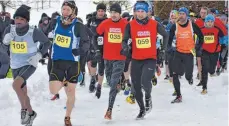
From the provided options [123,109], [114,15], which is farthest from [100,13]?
[123,109]

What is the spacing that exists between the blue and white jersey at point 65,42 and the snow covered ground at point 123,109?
41.8 inches

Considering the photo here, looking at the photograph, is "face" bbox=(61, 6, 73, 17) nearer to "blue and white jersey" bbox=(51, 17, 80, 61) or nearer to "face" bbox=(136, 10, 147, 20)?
"blue and white jersey" bbox=(51, 17, 80, 61)

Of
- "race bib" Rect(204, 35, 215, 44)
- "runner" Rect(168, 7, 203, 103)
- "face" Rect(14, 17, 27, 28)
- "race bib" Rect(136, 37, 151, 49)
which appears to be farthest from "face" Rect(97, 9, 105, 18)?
"face" Rect(14, 17, 27, 28)

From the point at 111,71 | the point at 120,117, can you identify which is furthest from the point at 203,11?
the point at 120,117

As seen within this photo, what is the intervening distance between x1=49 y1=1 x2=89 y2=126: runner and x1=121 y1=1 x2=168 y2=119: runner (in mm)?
816

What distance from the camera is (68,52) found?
6523 mm

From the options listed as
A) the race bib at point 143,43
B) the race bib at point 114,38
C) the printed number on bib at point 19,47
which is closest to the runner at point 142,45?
the race bib at point 143,43

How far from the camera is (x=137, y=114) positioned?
24.6 feet

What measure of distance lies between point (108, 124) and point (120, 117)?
577mm

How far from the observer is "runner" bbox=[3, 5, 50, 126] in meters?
6.42

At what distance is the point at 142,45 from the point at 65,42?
127 centimetres

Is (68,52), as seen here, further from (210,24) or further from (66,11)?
(210,24)

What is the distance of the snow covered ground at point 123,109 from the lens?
22.5ft

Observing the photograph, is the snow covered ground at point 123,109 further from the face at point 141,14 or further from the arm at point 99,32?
the face at point 141,14
